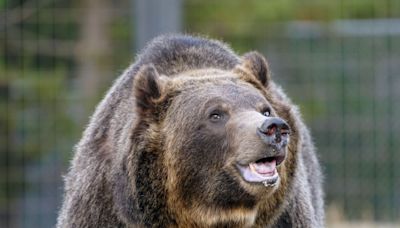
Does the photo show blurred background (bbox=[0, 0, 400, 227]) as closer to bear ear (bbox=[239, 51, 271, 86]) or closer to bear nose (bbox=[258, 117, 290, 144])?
bear ear (bbox=[239, 51, 271, 86])

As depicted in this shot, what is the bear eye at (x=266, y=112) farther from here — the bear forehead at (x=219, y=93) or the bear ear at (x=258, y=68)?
the bear ear at (x=258, y=68)

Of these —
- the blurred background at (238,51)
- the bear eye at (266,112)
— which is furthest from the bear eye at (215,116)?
the blurred background at (238,51)

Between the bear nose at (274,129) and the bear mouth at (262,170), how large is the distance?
0.43ft

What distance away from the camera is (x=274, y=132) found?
5840mm

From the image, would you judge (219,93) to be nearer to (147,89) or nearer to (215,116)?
(215,116)

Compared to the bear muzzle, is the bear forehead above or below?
above

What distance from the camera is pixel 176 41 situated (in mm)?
7031

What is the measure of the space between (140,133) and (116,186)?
305 millimetres

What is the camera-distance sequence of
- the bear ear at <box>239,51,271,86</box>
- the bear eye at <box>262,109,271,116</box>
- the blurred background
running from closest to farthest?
1. the bear eye at <box>262,109,271,116</box>
2. the bear ear at <box>239,51,271,86</box>
3. the blurred background

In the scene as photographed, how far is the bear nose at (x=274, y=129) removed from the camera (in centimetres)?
580

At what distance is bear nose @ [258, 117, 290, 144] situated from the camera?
580cm

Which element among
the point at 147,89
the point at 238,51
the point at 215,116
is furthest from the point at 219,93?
the point at 238,51

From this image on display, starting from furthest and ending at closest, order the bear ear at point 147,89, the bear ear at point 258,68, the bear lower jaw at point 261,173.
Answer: the bear ear at point 258,68 → the bear ear at point 147,89 → the bear lower jaw at point 261,173

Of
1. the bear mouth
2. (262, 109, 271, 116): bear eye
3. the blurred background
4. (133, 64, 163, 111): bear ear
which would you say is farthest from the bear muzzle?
the blurred background
